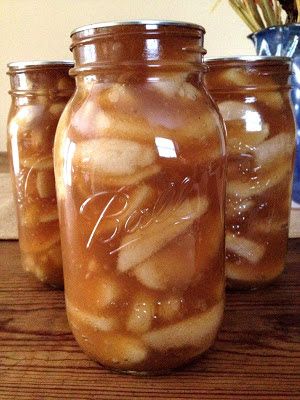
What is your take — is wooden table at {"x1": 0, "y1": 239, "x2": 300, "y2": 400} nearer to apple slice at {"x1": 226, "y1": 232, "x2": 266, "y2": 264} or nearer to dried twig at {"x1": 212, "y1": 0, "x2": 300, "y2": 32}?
apple slice at {"x1": 226, "y1": 232, "x2": 266, "y2": 264}

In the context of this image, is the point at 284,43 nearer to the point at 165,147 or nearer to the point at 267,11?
the point at 267,11

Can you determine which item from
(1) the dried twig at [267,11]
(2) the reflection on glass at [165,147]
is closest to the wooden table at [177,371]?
(2) the reflection on glass at [165,147]

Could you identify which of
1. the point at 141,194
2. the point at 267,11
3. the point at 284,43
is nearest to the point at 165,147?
the point at 141,194

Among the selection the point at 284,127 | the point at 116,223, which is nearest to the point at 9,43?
the point at 284,127

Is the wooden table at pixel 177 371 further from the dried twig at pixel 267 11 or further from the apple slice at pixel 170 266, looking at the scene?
the dried twig at pixel 267 11

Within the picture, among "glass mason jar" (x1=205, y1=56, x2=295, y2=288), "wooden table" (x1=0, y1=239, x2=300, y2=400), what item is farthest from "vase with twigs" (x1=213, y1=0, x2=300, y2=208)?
"wooden table" (x1=0, y1=239, x2=300, y2=400)

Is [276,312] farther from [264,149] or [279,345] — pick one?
[264,149]
